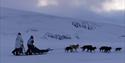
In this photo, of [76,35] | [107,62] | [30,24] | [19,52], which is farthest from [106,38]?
[107,62]

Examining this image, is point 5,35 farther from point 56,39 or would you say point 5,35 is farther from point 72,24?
point 72,24

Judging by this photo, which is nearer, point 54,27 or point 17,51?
point 17,51

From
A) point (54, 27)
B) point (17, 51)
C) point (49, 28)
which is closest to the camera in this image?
point (17, 51)

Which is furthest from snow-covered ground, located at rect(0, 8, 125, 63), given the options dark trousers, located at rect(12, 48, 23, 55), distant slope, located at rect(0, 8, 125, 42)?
dark trousers, located at rect(12, 48, 23, 55)

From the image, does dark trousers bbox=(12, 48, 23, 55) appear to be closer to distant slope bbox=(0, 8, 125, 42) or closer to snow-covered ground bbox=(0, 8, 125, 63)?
snow-covered ground bbox=(0, 8, 125, 63)

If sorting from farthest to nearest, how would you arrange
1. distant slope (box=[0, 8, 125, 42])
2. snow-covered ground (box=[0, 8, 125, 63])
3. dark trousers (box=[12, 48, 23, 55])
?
1. distant slope (box=[0, 8, 125, 42])
2. snow-covered ground (box=[0, 8, 125, 63])
3. dark trousers (box=[12, 48, 23, 55])

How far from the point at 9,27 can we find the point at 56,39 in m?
7.81

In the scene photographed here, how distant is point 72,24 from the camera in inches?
2355

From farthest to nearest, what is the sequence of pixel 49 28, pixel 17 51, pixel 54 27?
pixel 54 27 < pixel 49 28 < pixel 17 51

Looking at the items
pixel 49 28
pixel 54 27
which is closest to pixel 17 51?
pixel 49 28

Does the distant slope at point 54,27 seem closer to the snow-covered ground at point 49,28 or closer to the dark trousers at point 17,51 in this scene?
the snow-covered ground at point 49,28

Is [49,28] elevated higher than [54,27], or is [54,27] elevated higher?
[54,27]

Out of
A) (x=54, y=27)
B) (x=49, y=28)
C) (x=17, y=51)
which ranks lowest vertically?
(x=17, y=51)

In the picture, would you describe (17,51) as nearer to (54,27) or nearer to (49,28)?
(49,28)
